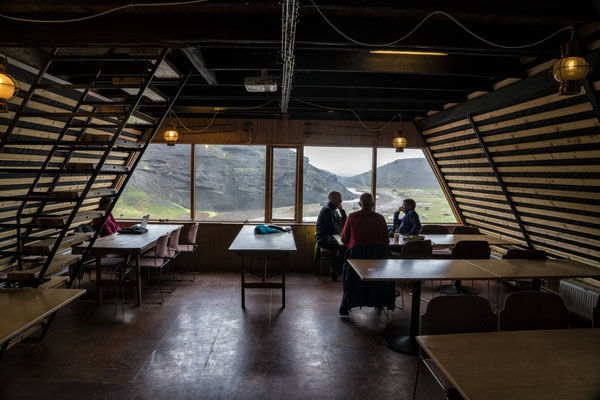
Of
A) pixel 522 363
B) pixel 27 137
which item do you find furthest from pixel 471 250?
pixel 27 137

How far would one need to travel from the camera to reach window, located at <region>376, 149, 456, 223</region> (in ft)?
24.0

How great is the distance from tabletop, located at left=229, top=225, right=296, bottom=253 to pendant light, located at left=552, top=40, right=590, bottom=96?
331 centimetres

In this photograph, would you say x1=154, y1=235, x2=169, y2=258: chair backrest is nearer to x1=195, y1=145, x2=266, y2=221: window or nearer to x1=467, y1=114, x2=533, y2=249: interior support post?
x1=195, y1=145, x2=266, y2=221: window

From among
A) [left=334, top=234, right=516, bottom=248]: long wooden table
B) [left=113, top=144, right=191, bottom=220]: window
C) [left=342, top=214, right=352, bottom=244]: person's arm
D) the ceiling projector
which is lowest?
[left=334, top=234, right=516, bottom=248]: long wooden table

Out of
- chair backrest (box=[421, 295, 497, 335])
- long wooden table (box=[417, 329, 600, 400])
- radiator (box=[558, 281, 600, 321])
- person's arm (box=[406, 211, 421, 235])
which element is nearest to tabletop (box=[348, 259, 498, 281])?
→ chair backrest (box=[421, 295, 497, 335])

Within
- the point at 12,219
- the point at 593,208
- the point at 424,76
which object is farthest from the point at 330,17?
the point at 12,219

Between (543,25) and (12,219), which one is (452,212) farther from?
(12,219)

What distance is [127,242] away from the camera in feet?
16.3

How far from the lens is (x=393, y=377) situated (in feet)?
10.4

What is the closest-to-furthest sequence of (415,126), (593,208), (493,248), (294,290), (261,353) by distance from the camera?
(261,353) < (593,208) < (294,290) < (493,248) < (415,126)

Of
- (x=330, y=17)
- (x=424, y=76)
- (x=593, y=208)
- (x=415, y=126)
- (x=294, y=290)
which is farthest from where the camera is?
(x=415, y=126)

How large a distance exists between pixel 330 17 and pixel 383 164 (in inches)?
179

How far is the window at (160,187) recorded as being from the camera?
7039 millimetres

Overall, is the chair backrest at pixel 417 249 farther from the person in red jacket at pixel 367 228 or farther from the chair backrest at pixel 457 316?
the chair backrest at pixel 457 316
